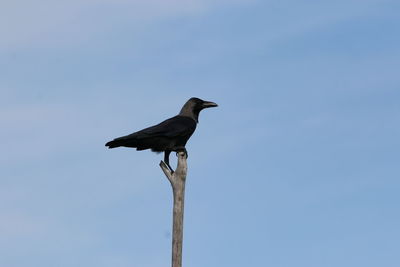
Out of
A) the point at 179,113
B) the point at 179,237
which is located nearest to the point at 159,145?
the point at 179,113

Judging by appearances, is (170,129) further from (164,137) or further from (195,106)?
(195,106)

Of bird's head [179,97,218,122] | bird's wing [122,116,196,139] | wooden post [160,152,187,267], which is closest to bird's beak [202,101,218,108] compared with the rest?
bird's head [179,97,218,122]

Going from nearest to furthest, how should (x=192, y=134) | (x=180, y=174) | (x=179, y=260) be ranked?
(x=179, y=260) → (x=180, y=174) → (x=192, y=134)

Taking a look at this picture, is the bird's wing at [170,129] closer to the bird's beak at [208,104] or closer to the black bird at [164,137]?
the black bird at [164,137]

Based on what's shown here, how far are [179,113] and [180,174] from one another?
3.35 metres

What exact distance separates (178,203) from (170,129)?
97.0 inches

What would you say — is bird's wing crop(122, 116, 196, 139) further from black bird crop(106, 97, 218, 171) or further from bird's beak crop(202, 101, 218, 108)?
bird's beak crop(202, 101, 218, 108)

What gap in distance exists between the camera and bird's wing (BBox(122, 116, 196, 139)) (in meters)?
11.9

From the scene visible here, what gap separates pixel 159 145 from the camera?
12.1 m

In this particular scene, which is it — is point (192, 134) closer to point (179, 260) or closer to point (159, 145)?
point (159, 145)

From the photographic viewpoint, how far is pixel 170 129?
12.2m

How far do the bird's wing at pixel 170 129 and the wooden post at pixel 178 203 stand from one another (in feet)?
4.12

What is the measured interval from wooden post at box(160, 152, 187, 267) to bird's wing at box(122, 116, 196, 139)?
1.26m

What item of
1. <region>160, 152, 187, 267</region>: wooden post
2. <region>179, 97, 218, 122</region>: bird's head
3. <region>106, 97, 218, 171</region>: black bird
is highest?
<region>179, 97, 218, 122</region>: bird's head
